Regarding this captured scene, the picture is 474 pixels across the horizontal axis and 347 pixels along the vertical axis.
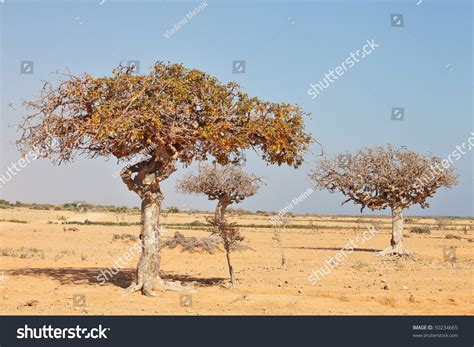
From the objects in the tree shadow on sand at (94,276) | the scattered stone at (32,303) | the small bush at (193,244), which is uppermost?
the small bush at (193,244)

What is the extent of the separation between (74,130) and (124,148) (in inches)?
57.8

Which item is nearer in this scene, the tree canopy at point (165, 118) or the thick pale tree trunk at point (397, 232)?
the tree canopy at point (165, 118)

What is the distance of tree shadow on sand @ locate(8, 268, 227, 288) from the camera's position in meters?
20.5

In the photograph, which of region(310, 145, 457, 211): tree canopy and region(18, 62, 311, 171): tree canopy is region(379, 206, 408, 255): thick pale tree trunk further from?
region(18, 62, 311, 171): tree canopy

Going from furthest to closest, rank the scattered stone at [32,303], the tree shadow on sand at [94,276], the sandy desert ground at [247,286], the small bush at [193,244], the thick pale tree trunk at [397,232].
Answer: the small bush at [193,244] → the thick pale tree trunk at [397,232] → the tree shadow on sand at [94,276] → the scattered stone at [32,303] → the sandy desert ground at [247,286]

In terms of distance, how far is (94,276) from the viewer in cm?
2206

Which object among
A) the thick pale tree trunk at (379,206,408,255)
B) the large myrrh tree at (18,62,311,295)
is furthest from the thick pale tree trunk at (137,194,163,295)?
the thick pale tree trunk at (379,206,408,255)

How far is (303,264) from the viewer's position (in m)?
28.2

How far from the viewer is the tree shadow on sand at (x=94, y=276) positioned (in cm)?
2053

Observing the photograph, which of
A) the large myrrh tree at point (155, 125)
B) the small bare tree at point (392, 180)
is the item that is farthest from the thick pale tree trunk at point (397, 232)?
the large myrrh tree at point (155, 125)

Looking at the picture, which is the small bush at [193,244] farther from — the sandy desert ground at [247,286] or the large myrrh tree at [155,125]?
the large myrrh tree at [155,125]

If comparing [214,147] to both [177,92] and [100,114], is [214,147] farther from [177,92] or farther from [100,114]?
[100,114]

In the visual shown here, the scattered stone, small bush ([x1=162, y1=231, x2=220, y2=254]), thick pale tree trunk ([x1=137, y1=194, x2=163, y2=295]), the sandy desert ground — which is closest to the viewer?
the sandy desert ground
